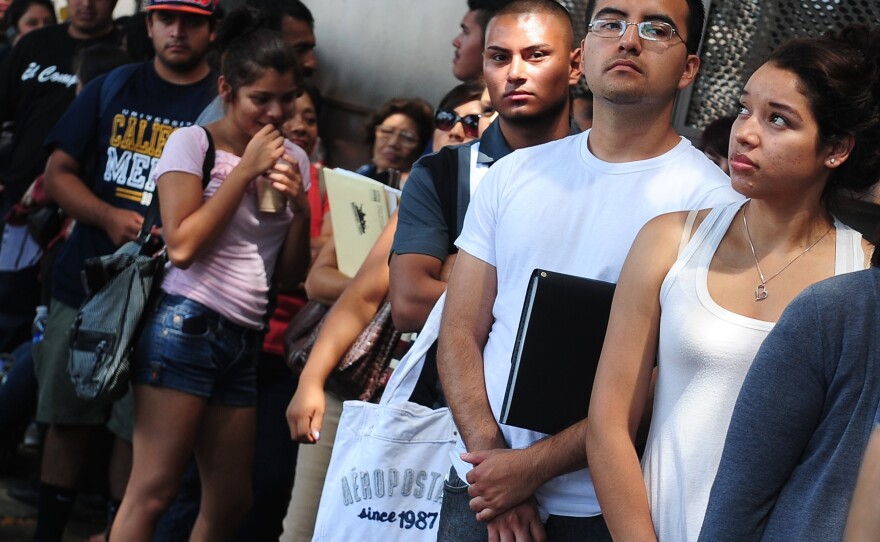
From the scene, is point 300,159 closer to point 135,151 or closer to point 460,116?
point 460,116

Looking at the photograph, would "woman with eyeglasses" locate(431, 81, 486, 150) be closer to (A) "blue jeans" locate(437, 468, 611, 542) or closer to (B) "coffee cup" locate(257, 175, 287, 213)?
(B) "coffee cup" locate(257, 175, 287, 213)

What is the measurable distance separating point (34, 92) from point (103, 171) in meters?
2.11

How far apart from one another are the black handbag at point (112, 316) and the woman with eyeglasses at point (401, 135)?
1229 millimetres

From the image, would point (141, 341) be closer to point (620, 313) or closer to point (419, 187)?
point (419, 187)

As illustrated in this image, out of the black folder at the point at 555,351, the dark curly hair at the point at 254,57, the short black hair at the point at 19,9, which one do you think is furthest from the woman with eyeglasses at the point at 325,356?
the short black hair at the point at 19,9

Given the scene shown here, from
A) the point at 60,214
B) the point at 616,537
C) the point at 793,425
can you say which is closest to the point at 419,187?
the point at 616,537

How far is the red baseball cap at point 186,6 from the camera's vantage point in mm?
5262

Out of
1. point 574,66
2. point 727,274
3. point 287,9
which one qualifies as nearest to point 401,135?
point 287,9

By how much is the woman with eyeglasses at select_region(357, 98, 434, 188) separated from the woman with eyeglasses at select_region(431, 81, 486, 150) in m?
0.84

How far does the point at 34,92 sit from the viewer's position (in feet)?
23.3

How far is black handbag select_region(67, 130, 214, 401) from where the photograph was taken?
4.23 meters

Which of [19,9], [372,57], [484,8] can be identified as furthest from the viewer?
[19,9]

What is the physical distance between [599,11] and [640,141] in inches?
13.8

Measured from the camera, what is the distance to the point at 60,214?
6121 millimetres
